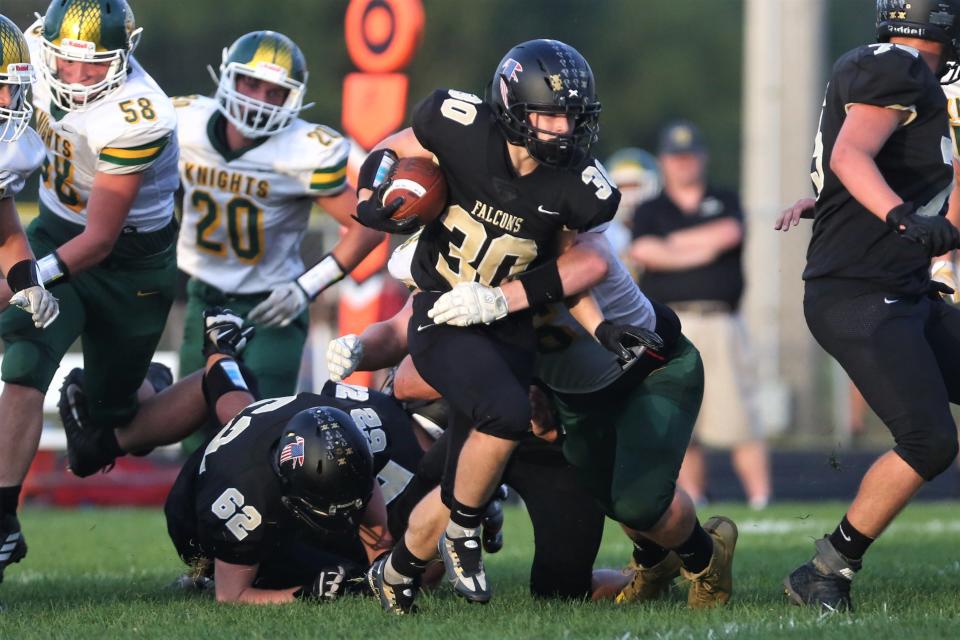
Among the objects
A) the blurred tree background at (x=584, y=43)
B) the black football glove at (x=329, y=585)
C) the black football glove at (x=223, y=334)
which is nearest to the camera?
the black football glove at (x=329, y=585)

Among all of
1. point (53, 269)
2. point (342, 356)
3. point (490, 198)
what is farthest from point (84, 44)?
point (490, 198)

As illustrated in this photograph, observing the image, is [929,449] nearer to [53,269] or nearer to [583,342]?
[583,342]

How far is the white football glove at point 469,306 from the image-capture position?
429 cm

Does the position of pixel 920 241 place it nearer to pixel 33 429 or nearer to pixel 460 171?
pixel 460 171

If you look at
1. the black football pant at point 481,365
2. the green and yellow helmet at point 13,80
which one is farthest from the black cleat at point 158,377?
the black football pant at point 481,365

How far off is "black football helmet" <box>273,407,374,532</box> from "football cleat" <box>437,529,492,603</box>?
463 mm

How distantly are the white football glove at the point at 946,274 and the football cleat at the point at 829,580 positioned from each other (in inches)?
38.6

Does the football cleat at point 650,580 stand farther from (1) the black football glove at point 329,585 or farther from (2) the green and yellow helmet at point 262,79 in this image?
(2) the green and yellow helmet at point 262,79

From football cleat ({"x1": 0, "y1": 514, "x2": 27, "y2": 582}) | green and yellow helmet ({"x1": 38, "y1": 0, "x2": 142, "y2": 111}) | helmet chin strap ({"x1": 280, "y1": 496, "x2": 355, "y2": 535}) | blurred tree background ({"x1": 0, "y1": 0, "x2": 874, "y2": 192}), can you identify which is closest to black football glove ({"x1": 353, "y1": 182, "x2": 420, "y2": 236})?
helmet chin strap ({"x1": 280, "y1": 496, "x2": 355, "y2": 535})

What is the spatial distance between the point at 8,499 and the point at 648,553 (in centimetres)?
215

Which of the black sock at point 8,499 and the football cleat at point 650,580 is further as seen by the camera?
the black sock at point 8,499

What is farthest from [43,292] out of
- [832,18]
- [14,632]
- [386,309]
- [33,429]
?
[832,18]

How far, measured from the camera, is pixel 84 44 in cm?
528

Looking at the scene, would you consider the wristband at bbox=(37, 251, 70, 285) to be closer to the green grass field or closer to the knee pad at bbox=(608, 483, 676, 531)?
the green grass field
